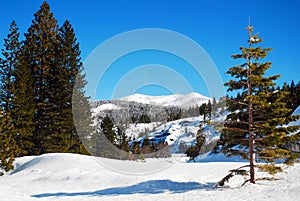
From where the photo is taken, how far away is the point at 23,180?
64.1 feet

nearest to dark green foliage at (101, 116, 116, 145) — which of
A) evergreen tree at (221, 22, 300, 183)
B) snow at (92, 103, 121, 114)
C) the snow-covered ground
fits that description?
snow at (92, 103, 121, 114)

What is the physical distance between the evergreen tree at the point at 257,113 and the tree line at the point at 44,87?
2251cm

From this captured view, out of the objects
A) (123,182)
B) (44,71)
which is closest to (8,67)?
(44,71)

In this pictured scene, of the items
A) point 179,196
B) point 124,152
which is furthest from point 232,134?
point 124,152

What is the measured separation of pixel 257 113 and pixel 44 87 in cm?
2683

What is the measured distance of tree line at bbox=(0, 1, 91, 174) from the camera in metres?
31.8

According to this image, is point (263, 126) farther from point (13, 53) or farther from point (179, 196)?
point (13, 53)

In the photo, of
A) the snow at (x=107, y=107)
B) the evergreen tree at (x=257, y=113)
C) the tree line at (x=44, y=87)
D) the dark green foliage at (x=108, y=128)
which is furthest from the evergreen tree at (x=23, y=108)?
the evergreen tree at (x=257, y=113)

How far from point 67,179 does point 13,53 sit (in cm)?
2113

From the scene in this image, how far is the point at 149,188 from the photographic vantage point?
15188 mm

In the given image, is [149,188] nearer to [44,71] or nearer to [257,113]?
[257,113]

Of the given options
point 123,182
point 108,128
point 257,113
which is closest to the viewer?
point 257,113

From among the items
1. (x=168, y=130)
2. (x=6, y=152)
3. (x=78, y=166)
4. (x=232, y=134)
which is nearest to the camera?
(x=232, y=134)

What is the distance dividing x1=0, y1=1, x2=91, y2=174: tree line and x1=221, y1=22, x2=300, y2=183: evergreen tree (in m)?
22.5
